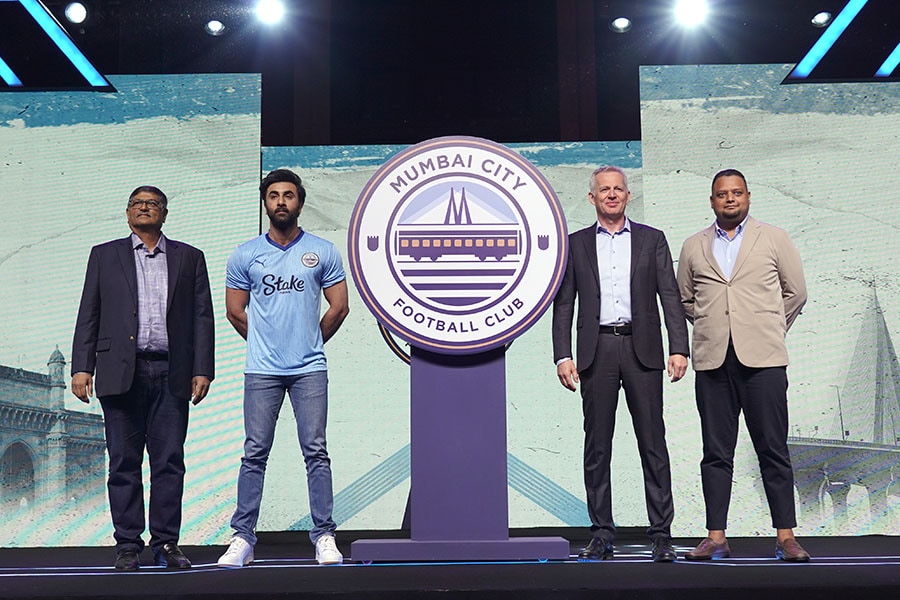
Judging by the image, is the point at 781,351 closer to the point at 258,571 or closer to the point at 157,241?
the point at 258,571

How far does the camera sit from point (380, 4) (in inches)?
236

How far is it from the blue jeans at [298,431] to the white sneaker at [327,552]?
0.08 metres

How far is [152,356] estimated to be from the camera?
11.3ft

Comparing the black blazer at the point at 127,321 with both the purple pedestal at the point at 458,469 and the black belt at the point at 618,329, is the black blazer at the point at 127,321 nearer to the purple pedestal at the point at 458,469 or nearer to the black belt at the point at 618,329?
the purple pedestal at the point at 458,469

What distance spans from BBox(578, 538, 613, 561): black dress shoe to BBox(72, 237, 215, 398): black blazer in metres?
1.45

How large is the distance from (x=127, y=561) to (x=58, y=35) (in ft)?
10.0

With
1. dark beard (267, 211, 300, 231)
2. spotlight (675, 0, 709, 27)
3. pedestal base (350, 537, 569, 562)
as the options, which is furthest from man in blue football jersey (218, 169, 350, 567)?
spotlight (675, 0, 709, 27)

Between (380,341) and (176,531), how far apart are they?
7.27ft

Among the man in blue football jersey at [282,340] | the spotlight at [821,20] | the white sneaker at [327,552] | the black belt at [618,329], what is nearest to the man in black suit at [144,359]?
the man in blue football jersey at [282,340]

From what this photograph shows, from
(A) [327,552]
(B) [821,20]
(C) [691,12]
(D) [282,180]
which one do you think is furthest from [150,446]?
(B) [821,20]

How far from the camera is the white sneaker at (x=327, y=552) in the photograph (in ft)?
9.91

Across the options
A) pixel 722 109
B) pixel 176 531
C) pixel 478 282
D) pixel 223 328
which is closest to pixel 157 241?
pixel 176 531

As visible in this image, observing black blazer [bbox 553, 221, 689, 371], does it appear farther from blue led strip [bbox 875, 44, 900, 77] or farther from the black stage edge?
blue led strip [bbox 875, 44, 900, 77]

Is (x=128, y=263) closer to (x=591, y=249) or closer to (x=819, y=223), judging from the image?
(x=591, y=249)
